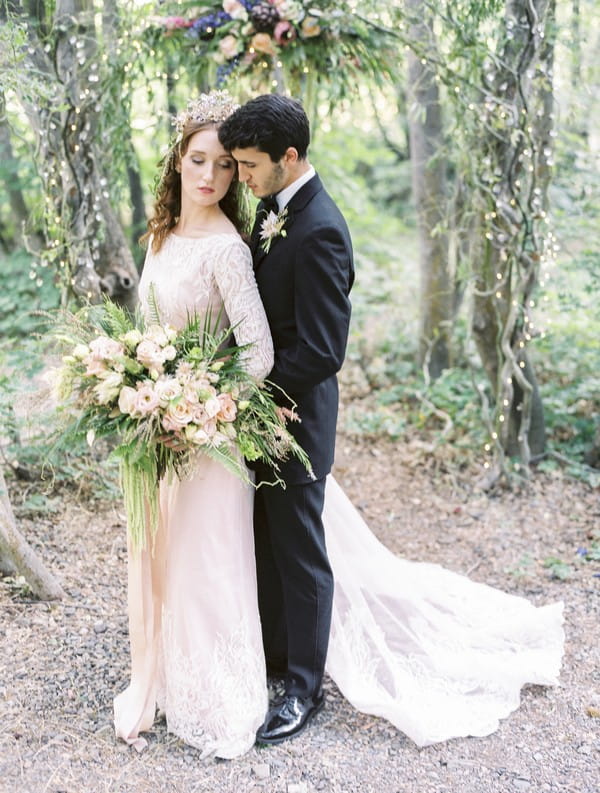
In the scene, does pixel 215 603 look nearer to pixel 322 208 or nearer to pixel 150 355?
pixel 150 355

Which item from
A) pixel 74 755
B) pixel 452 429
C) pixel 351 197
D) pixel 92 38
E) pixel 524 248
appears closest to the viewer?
pixel 74 755

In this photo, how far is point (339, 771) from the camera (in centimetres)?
256

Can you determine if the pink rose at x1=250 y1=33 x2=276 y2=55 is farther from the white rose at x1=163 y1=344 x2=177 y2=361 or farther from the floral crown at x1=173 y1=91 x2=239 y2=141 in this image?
the white rose at x1=163 y1=344 x2=177 y2=361

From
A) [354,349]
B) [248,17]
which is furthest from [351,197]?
[248,17]

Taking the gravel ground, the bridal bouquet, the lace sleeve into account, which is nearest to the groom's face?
the lace sleeve

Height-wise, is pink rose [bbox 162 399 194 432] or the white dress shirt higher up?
the white dress shirt

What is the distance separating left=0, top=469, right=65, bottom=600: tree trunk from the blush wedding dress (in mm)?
805

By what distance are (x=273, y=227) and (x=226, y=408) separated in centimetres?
62

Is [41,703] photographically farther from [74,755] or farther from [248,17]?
[248,17]

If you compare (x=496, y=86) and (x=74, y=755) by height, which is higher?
(x=496, y=86)

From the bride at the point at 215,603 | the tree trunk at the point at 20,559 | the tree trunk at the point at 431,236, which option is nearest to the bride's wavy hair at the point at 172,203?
the bride at the point at 215,603

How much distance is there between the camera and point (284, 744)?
8.80ft

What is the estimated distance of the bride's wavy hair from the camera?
2707 millimetres

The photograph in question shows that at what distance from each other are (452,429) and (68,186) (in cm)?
297
